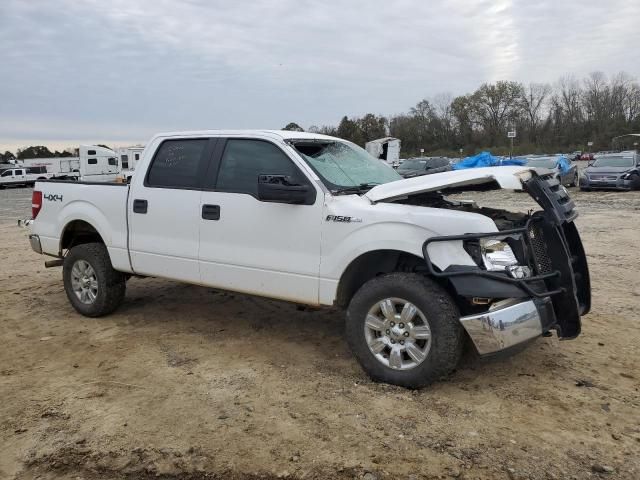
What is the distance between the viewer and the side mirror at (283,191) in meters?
4.20

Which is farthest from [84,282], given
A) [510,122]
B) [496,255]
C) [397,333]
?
[510,122]

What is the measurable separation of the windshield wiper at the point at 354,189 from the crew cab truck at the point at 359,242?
0.04ft

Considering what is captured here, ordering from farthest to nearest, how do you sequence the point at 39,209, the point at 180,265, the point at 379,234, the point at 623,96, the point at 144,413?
the point at 623,96, the point at 39,209, the point at 180,265, the point at 379,234, the point at 144,413

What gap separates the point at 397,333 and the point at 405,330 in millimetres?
69

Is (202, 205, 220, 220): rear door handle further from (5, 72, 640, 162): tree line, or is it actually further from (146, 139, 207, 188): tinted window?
(5, 72, 640, 162): tree line

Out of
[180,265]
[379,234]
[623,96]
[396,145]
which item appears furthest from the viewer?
[623,96]

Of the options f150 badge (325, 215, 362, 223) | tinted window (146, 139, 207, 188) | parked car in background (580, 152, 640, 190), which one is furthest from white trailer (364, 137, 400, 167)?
f150 badge (325, 215, 362, 223)

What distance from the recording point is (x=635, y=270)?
7719 mm

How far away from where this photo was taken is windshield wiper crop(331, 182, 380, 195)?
4.36 meters

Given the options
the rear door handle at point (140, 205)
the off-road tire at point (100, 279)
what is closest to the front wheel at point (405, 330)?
the rear door handle at point (140, 205)

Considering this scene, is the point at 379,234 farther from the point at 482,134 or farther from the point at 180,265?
the point at 482,134

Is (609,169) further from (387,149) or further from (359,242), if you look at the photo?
(359,242)

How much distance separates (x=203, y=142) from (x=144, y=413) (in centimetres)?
253

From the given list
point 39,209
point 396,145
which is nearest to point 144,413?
point 39,209
